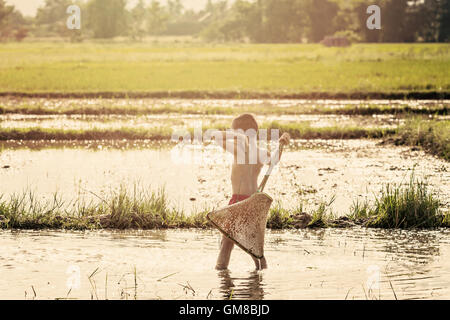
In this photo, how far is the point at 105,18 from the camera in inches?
2451

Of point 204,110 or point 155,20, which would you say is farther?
point 155,20

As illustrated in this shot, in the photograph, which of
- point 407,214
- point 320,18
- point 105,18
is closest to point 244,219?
point 407,214

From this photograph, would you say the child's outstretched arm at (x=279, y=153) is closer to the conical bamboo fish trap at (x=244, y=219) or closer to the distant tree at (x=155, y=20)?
the conical bamboo fish trap at (x=244, y=219)

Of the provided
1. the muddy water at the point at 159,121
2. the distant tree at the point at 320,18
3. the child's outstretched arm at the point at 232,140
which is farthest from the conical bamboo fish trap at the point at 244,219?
the distant tree at the point at 320,18

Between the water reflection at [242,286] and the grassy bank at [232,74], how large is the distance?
1540cm

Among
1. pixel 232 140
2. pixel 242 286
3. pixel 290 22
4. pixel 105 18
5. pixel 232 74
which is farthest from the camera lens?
pixel 105 18

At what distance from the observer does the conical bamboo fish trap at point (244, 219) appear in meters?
4.57

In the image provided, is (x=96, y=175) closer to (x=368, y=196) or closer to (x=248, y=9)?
(x=368, y=196)

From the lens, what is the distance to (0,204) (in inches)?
250

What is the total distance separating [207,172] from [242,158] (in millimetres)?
4609

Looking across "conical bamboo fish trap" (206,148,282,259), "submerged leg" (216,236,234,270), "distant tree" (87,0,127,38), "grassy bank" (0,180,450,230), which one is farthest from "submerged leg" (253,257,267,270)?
"distant tree" (87,0,127,38)

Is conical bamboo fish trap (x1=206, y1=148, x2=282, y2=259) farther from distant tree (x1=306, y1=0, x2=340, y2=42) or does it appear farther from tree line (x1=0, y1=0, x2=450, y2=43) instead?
distant tree (x1=306, y1=0, x2=340, y2=42)

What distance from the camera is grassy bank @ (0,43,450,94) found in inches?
819

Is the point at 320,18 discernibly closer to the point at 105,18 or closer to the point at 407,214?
the point at 105,18
